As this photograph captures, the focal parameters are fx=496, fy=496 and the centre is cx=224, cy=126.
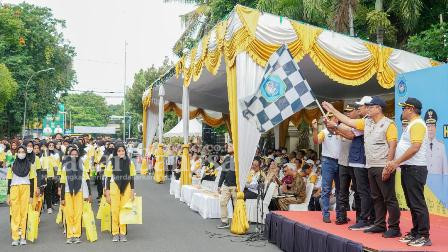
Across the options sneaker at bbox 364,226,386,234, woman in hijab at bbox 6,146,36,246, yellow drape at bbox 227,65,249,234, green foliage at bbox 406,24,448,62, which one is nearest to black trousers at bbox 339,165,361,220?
sneaker at bbox 364,226,386,234

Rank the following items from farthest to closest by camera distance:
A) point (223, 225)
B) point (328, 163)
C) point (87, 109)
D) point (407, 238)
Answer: point (87, 109) < point (223, 225) < point (328, 163) < point (407, 238)

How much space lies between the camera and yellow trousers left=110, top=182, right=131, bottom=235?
25.8ft

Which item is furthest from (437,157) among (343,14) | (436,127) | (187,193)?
(343,14)

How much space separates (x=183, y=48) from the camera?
27766 millimetres

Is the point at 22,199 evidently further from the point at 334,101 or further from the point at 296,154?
the point at 334,101

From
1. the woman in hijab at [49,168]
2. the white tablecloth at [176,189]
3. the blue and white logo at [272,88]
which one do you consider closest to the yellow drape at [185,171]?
the white tablecloth at [176,189]

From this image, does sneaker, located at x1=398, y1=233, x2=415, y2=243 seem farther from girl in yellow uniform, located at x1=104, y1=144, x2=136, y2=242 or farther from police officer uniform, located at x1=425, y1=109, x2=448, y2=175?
girl in yellow uniform, located at x1=104, y1=144, x2=136, y2=242

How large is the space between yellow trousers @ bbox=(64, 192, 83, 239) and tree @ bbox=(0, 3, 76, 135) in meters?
24.8

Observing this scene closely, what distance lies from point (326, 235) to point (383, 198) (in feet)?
2.59

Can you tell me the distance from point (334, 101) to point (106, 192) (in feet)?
36.4

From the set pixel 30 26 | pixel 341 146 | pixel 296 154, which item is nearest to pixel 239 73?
pixel 341 146

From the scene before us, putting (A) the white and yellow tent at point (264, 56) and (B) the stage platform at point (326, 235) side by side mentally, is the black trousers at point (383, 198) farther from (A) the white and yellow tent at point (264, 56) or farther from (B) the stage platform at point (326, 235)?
(A) the white and yellow tent at point (264, 56)

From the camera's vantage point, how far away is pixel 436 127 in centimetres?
796

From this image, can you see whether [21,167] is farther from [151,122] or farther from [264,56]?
[151,122]
